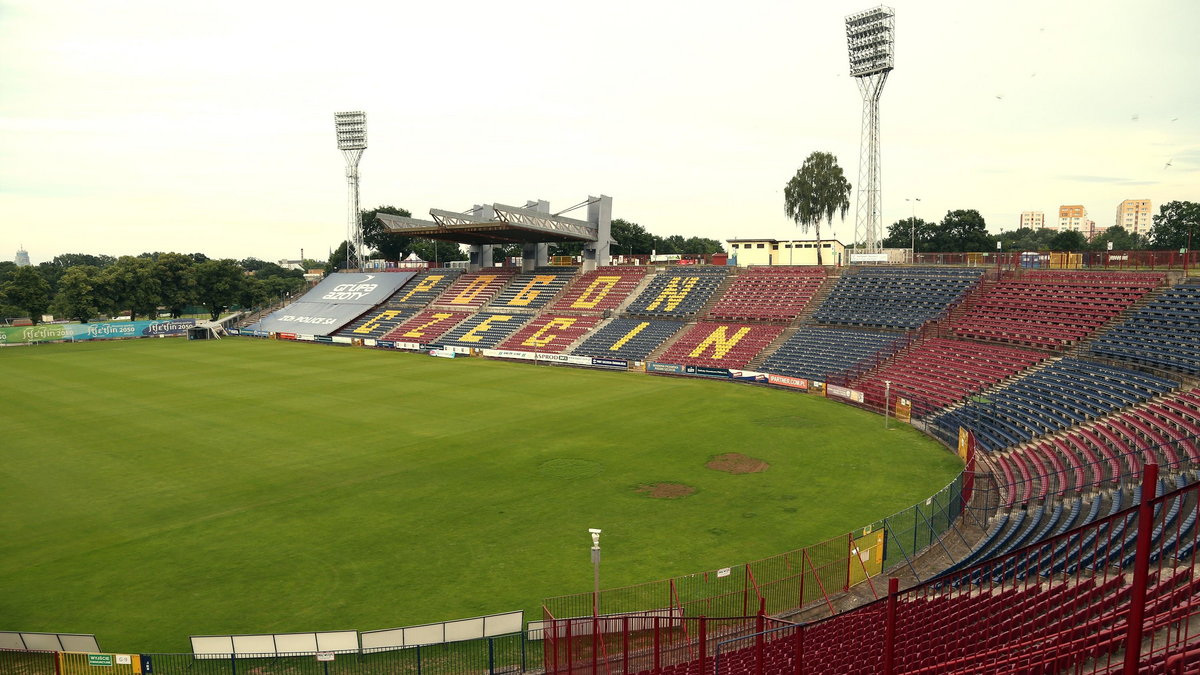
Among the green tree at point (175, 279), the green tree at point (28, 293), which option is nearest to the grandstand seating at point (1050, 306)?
the green tree at point (175, 279)

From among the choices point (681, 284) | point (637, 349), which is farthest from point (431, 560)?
point (681, 284)

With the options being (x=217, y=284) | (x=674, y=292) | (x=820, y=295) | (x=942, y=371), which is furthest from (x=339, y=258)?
(x=942, y=371)

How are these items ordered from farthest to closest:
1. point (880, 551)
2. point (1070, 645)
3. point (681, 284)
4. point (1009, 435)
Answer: point (681, 284)
point (1009, 435)
point (880, 551)
point (1070, 645)

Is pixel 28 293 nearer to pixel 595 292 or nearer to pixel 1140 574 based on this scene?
pixel 595 292

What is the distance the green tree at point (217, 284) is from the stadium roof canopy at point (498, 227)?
4377 cm

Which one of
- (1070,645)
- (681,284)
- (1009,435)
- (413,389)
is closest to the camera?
(1070,645)

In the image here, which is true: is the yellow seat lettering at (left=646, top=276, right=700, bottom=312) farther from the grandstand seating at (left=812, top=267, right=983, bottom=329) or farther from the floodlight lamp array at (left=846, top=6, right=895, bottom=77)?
the floodlight lamp array at (left=846, top=6, right=895, bottom=77)

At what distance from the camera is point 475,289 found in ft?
317

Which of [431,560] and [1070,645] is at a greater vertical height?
[1070,645]

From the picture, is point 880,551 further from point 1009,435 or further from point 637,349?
point 637,349

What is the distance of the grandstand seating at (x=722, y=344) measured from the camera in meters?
61.8

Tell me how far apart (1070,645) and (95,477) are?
119 ft

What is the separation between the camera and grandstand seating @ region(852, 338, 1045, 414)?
141 ft

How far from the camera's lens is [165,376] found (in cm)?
6019
